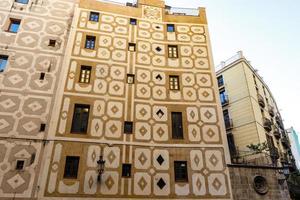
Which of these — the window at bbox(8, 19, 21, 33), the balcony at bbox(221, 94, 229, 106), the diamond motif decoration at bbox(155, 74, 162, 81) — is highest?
the window at bbox(8, 19, 21, 33)

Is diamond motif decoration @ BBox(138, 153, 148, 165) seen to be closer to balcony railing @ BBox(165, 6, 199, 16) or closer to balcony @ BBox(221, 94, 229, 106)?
balcony railing @ BBox(165, 6, 199, 16)

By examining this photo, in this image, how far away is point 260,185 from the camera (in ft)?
39.6

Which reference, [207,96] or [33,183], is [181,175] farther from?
[33,183]

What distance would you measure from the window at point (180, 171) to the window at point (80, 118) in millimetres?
4765

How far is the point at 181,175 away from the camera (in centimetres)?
1188

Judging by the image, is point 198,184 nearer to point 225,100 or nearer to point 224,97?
point 225,100

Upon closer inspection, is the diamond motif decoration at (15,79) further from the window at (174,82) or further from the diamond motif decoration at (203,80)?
the diamond motif decoration at (203,80)

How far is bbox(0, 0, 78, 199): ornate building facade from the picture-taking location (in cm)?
1055

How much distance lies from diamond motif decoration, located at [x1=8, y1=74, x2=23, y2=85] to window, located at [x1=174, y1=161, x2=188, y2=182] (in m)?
8.80

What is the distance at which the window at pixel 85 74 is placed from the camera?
13231 mm

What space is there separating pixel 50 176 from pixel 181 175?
594 cm

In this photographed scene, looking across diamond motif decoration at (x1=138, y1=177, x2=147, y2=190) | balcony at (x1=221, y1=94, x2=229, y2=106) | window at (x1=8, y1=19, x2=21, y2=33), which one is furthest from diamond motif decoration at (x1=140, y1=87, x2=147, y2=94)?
balcony at (x1=221, y1=94, x2=229, y2=106)

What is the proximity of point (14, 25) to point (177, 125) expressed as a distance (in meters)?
10.8

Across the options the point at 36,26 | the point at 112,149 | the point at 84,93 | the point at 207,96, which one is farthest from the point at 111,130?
the point at 36,26
